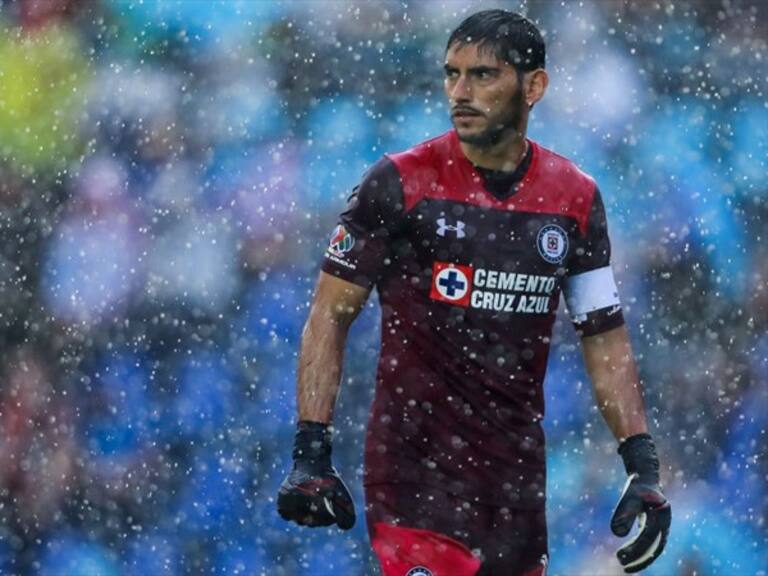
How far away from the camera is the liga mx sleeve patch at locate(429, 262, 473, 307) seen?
4.75 m

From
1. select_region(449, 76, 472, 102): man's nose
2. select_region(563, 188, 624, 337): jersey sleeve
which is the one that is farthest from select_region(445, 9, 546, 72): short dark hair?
select_region(563, 188, 624, 337): jersey sleeve

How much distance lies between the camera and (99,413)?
27.7 feet

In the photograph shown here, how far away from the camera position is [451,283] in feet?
15.6

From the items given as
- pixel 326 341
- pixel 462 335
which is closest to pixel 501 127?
pixel 462 335

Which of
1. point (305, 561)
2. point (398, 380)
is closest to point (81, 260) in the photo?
point (305, 561)

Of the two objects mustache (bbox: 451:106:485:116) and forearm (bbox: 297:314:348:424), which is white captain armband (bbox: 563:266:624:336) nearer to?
mustache (bbox: 451:106:485:116)

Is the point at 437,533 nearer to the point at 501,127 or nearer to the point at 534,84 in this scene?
the point at 501,127

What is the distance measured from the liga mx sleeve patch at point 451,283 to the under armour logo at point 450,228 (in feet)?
0.27

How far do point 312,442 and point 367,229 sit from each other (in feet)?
1.90

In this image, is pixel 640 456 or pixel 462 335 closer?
pixel 462 335

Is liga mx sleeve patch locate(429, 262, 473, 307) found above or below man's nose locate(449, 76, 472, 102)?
below

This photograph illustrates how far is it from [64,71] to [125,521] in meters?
2.18

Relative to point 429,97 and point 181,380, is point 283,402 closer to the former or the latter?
point 181,380

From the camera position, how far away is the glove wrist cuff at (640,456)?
4.90 meters
